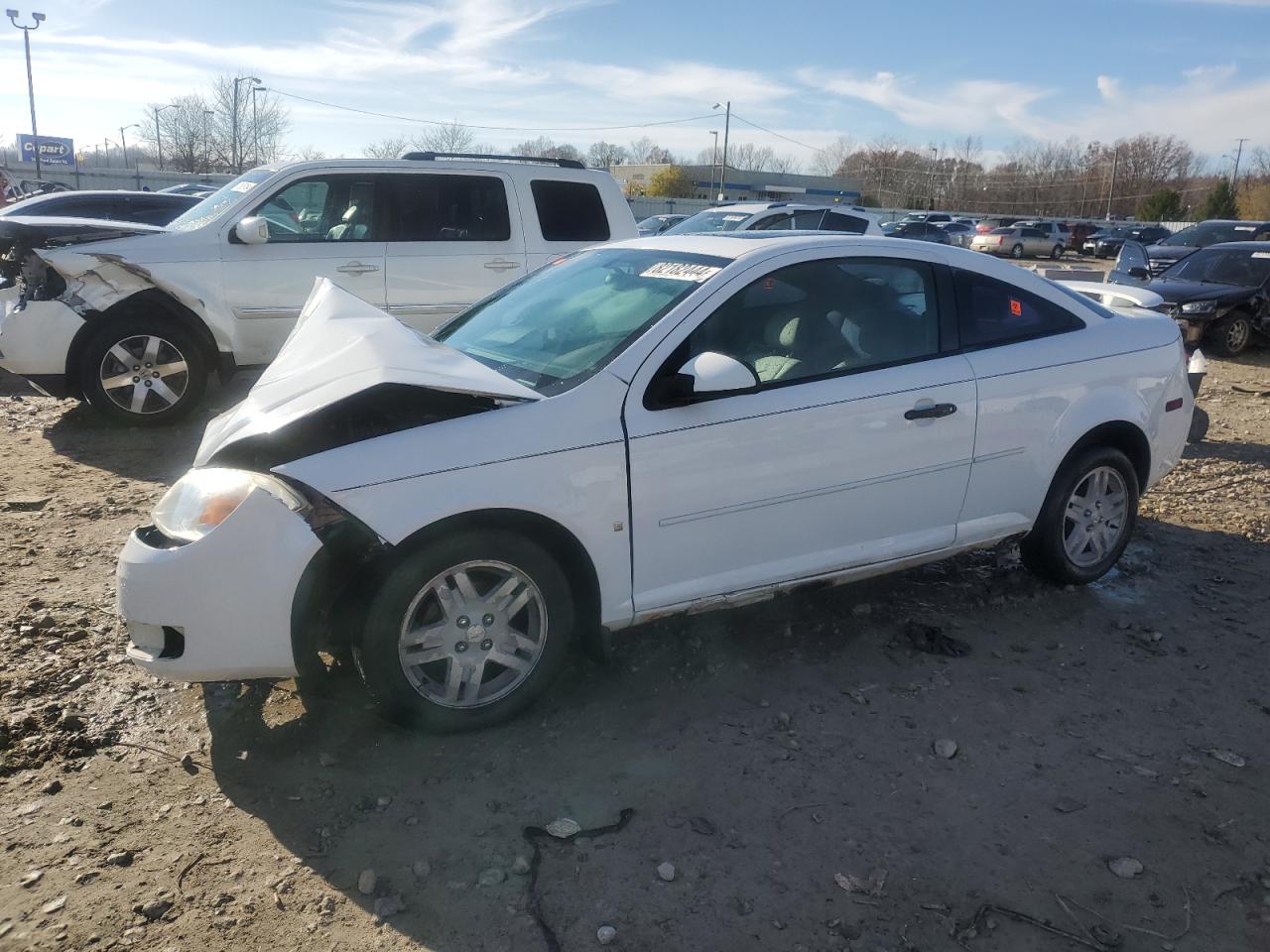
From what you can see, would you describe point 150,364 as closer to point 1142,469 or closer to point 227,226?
point 227,226

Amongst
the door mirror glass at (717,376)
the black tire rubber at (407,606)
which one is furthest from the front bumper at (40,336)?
the door mirror glass at (717,376)

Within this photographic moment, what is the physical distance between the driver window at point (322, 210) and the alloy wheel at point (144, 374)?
118 cm

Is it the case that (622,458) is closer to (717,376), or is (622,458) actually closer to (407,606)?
(717,376)

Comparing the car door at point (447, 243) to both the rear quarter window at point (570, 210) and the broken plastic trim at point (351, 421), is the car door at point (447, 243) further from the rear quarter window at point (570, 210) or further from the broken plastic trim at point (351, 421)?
the broken plastic trim at point (351, 421)

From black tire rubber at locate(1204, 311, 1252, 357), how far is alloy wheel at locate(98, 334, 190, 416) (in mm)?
12517

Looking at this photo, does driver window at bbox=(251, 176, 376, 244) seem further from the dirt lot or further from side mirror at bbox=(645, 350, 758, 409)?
side mirror at bbox=(645, 350, 758, 409)

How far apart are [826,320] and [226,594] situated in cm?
251

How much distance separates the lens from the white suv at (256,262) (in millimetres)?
7168

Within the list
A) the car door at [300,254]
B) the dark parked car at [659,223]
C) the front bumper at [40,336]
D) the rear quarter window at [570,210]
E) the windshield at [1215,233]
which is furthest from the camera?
the dark parked car at [659,223]

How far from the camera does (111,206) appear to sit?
11.8m

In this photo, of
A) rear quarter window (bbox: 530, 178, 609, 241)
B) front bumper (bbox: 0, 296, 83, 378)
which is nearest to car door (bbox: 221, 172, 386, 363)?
front bumper (bbox: 0, 296, 83, 378)

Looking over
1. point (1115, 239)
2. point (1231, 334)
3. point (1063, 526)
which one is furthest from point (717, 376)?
point (1115, 239)

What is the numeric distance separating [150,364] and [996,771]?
21.8 feet

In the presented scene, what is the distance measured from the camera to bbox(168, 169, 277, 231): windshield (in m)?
7.65
